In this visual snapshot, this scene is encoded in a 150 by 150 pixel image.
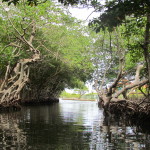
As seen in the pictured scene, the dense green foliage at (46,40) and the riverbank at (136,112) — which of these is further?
the dense green foliage at (46,40)

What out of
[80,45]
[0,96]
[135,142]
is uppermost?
[80,45]

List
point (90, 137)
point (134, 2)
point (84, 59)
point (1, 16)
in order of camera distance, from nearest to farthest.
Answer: point (134, 2) → point (90, 137) → point (1, 16) → point (84, 59)

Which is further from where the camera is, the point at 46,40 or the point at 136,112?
the point at 46,40

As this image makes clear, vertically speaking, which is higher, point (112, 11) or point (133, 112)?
point (112, 11)

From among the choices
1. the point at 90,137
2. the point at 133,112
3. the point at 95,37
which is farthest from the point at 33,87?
the point at 90,137

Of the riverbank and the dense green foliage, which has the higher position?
the dense green foliage

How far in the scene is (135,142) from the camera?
611cm

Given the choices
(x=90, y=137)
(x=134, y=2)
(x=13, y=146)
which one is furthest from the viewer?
(x=90, y=137)

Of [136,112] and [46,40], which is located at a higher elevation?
[46,40]

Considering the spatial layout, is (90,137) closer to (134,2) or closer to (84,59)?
(134,2)

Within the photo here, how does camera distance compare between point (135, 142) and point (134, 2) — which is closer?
point (134, 2)

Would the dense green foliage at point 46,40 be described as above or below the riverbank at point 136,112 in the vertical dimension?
above

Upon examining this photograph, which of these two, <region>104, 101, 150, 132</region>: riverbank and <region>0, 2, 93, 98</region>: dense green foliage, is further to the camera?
<region>0, 2, 93, 98</region>: dense green foliage

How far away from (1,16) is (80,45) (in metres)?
7.83
